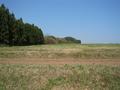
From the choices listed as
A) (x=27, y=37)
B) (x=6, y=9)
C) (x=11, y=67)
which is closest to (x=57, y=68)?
(x=11, y=67)

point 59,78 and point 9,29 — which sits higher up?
point 9,29

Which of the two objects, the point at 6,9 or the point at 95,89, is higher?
the point at 6,9

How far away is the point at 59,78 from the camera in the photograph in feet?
42.6

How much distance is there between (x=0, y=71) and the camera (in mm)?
14031

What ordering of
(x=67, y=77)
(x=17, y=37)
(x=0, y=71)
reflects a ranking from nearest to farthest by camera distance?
(x=67, y=77)
(x=0, y=71)
(x=17, y=37)

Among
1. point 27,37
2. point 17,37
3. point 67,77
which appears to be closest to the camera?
point 67,77

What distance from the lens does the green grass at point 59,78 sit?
1246 centimetres

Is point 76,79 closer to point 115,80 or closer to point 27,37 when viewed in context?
point 115,80

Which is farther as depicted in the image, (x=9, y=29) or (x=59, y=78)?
(x=9, y=29)

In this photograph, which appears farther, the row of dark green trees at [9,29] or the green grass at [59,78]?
the row of dark green trees at [9,29]

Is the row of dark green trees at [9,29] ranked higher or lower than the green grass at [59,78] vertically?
higher

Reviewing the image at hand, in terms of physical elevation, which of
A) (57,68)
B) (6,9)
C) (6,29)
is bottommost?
(57,68)

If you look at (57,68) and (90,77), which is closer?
(90,77)

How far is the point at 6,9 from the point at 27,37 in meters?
19.3
